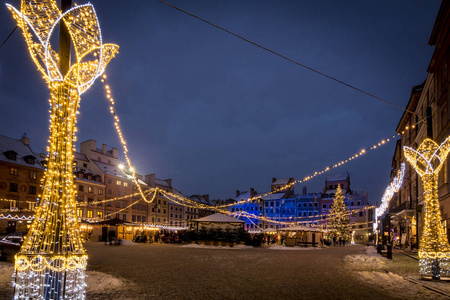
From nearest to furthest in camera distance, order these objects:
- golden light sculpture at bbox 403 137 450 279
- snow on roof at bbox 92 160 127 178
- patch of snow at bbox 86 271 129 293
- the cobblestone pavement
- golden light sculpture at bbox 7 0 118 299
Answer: golden light sculpture at bbox 7 0 118 299 < the cobblestone pavement < patch of snow at bbox 86 271 129 293 < golden light sculpture at bbox 403 137 450 279 < snow on roof at bbox 92 160 127 178

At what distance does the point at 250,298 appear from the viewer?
8.55 metres

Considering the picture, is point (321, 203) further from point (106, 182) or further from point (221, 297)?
point (221, 297)

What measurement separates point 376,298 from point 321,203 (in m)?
75.1

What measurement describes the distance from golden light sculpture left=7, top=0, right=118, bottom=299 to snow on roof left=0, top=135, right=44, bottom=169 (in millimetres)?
40741

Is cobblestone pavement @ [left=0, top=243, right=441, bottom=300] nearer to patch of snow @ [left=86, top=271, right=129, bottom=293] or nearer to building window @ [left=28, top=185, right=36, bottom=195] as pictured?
patch of snow @ [left=86, top=271, right=129, bottom=293]

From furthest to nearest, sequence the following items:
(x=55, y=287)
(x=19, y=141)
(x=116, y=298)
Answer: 1. (x=19, y=141)
2. (x=116, y=298)
3. (x=55, y=287)

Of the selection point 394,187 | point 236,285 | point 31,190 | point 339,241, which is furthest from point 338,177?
point 236,285

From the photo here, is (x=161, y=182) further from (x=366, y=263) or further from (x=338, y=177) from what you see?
(x=366, y=263)

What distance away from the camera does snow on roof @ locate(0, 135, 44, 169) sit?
1677 inches

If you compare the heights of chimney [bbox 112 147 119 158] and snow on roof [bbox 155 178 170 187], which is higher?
chimney [bbox 112 147 119 158]

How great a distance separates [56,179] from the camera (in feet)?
22.4

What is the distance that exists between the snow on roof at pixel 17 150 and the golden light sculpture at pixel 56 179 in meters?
40.7

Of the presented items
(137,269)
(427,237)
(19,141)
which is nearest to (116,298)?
(137,269)

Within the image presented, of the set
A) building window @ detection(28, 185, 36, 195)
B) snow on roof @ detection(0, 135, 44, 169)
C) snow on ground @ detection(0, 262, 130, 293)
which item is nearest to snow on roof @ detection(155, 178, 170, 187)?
snow on roof @ detection(0, 135, 44, 169)
